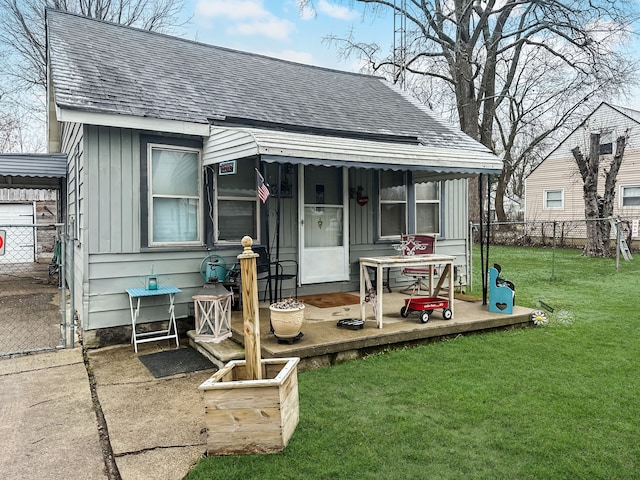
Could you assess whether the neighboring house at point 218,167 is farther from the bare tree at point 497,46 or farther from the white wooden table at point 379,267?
the bare tree at point 497,46

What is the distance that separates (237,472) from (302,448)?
0.42 meters

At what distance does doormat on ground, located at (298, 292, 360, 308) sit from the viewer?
20.2 ft

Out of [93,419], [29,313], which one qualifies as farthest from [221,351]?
[29,313]

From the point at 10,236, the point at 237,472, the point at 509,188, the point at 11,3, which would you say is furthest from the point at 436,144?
the point at 509,188

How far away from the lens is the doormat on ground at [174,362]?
443 centimetres

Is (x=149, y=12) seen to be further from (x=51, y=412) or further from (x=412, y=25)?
(x=51, y=412)

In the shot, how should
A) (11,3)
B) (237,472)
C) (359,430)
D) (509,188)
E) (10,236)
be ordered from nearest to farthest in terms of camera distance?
(237,472) → (359,430) → (10,236) → (11,3) → (509,188)

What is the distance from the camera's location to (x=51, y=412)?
3.50 meters

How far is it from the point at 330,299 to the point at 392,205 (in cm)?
206

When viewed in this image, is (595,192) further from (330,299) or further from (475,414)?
(475,414)

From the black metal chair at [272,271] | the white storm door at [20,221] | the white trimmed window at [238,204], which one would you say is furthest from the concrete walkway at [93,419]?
the white storm door at [20,221]

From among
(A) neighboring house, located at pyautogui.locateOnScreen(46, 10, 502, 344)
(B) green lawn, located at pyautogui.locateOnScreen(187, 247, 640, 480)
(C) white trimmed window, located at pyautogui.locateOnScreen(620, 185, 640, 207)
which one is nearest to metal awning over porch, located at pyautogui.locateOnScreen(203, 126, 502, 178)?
(A) neighboring house, located at pyautogui.locateOnScreen(46, 10, 502, 344)

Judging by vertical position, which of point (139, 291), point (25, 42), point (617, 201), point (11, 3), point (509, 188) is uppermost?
point (11, 3)

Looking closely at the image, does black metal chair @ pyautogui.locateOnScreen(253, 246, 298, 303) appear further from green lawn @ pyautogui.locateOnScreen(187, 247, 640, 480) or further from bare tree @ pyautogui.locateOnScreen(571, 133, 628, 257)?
bare tree @ pyautogui.locateOnScreen(571, 133, 628, 257)
